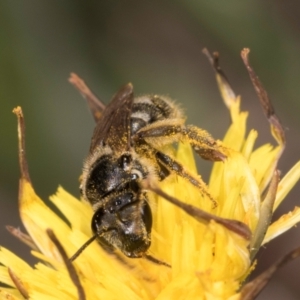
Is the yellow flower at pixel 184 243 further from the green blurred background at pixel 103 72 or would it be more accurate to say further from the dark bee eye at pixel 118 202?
the green blurred background at pixel 103 72

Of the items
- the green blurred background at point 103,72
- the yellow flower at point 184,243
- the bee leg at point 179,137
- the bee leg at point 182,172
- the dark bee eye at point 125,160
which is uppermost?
the green blurred background at point 103,72

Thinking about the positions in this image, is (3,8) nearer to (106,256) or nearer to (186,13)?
(186,13)

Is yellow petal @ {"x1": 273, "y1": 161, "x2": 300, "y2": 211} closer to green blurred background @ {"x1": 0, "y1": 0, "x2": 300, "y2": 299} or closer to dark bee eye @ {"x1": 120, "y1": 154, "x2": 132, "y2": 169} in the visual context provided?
dark bee eye @ {"x1": 120, "y1": 154, "x2": 132, "y2": 169}

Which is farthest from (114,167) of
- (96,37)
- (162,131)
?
(96,37)

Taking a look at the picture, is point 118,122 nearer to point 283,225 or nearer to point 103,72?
point 283,225

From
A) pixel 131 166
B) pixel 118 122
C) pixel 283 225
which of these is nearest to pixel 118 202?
pixel 131 166

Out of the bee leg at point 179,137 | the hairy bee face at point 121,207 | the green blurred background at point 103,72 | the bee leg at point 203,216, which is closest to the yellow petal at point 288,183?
the bee leg at point 179,137
